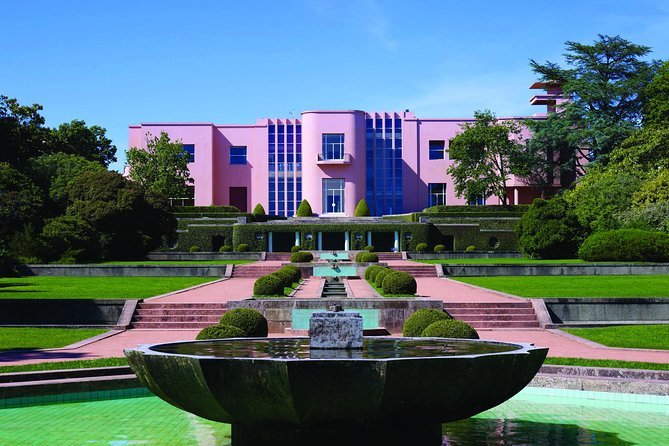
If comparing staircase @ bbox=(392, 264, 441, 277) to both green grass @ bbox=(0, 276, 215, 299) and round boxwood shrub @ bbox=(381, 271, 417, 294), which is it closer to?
green grass @ bbox=(0, 276, 215, 299)

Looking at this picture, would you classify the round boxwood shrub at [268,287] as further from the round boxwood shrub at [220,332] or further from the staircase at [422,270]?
the staircase at [422,270]

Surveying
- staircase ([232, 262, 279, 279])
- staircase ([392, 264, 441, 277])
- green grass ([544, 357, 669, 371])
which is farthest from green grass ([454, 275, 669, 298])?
green grass ([544, 357, 669, 371])

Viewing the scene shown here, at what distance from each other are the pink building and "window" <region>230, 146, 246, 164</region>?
0.28ft

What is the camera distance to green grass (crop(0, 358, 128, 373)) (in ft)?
36.9

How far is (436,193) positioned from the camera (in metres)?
70.8

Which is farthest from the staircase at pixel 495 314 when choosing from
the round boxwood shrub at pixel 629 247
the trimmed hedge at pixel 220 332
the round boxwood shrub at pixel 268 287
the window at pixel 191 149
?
the window at pixel 191 149

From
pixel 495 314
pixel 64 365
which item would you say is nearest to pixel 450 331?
pixel 64 365

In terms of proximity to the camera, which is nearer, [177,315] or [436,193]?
[177,315]

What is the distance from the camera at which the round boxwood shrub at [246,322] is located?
42.7ft

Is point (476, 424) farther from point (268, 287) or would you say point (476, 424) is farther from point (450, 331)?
point (268, 287)

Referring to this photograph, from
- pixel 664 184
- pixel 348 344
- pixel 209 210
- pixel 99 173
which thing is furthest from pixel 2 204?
pixel 348 344

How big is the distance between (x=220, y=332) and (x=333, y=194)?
57517 millimetres

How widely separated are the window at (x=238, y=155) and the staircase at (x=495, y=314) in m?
53.8

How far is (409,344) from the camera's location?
9.06 metres
